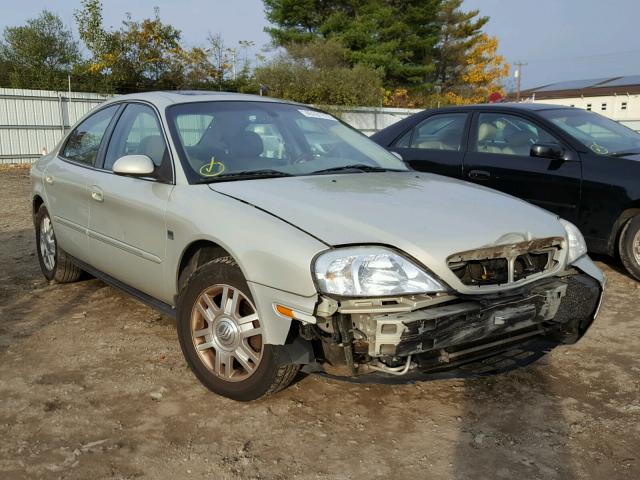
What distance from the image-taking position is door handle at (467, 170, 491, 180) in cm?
613

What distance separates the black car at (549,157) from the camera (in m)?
5.41

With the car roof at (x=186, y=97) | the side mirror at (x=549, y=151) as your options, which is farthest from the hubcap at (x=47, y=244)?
the side mirror at (x=549, y=151)

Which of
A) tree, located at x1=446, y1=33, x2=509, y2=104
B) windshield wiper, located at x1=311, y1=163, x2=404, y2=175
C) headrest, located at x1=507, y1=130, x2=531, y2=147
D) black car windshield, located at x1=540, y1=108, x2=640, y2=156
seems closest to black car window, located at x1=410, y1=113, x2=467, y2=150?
headrest, located at x1=507, y1=130, x2=531, y2=147

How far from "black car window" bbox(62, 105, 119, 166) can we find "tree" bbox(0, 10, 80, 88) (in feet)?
67.6

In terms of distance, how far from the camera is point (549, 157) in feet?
18.6

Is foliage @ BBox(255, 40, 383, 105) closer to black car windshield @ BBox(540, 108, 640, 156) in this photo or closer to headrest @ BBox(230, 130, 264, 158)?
black car windshield @ BBox(540, 108, 640, 156)

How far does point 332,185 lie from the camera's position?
3.44 metres

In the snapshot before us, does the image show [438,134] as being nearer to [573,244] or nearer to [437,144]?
[437,144]

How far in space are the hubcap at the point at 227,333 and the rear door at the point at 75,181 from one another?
63.5 inches

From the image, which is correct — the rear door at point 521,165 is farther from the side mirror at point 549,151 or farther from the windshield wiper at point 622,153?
the windshield wiper at point 622,153

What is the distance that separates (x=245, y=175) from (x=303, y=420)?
137 centimetres

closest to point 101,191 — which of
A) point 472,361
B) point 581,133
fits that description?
point 472,361

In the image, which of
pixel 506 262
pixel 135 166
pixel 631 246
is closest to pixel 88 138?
pixel 135 166

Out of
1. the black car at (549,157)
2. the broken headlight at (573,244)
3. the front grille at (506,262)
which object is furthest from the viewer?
the black car at (549,157)
